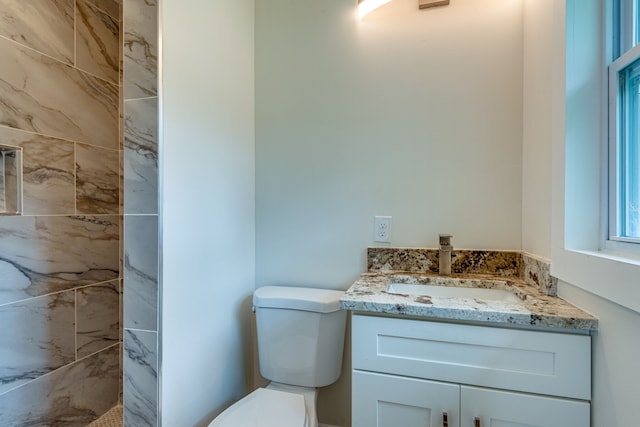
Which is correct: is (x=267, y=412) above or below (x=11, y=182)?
below

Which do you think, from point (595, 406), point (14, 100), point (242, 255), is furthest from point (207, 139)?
point (595, 406)

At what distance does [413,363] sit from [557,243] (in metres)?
0.56

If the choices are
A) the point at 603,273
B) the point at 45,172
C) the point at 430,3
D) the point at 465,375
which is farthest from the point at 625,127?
the point at 45,172

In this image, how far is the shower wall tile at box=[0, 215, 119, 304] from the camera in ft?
4.33

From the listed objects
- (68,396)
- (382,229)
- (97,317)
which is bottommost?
(68,396)

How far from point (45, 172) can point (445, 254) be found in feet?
6.07

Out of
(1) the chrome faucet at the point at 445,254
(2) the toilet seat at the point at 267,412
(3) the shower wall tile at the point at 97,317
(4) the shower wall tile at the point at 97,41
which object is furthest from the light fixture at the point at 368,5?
(3) the shower wall tile at the point at 97,317

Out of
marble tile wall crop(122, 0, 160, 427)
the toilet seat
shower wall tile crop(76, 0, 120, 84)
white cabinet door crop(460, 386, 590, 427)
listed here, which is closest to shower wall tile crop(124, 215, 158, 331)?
marble tile wall crop(122, 0, 160, 427)

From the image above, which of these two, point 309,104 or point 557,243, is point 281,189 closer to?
point 309,104

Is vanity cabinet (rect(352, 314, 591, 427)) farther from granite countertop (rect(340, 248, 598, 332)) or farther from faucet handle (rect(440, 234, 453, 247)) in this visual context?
faucet handle (rect(440, 234, 453, 247))

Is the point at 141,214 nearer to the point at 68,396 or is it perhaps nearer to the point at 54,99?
the point at 54,99

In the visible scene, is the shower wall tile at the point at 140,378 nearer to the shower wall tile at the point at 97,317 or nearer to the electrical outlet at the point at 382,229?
the shower wall tile at the point at 97,317

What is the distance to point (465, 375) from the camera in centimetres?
87

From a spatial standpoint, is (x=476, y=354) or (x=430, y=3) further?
(x=430, y=3)
